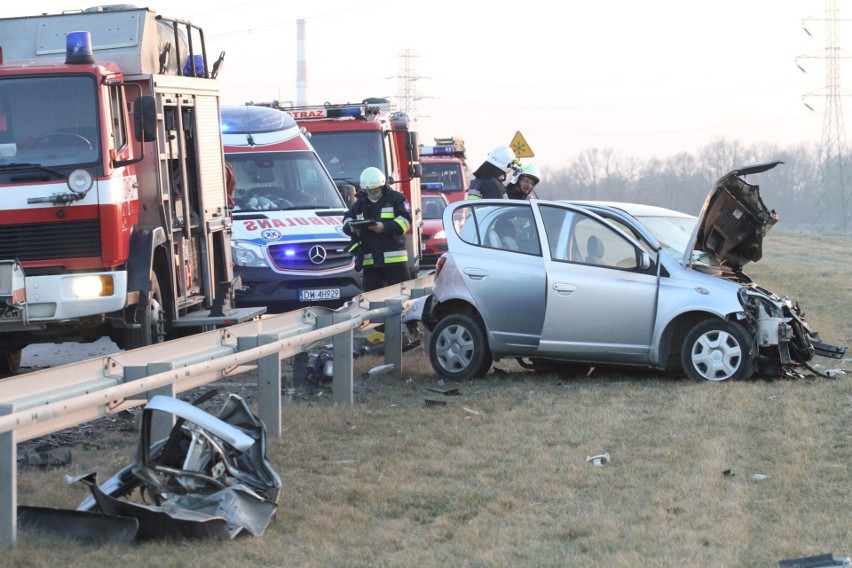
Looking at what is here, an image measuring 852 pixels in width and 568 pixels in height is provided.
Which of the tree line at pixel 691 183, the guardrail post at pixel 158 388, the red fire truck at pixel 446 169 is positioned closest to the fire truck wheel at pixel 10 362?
the guardrail post at pixel 158 388

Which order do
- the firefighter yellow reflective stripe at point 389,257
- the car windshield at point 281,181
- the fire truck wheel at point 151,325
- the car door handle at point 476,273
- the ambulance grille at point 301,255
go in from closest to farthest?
the fire truck wheel at point 151,325 → the car door handle at point 476,273 → the firefighter yellow reflective stripe at point 389,257 → the ambulance grille at point 301,255 → the car windshield at point 281,181

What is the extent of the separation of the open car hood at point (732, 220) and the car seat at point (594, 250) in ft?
2.85

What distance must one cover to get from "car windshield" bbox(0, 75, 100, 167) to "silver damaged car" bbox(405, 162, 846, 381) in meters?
3.45

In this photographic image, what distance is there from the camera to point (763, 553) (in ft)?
17.9

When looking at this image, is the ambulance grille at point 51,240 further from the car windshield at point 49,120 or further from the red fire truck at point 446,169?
the red fire truck at point 446,169

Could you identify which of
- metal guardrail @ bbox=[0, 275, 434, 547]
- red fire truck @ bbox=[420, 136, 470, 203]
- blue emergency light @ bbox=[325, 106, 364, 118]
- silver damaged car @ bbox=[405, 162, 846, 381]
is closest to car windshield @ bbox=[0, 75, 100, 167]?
metal guardrail @ bbox=[0, 275, 434, 547]

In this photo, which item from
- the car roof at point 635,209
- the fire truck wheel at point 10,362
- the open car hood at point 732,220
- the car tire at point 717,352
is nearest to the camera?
the car tire at point 717,352

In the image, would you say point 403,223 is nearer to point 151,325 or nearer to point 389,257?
point 389,257

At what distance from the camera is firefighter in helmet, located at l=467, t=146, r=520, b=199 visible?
45.9 ft

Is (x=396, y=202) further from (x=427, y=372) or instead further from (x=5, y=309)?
(x=5, y=309)

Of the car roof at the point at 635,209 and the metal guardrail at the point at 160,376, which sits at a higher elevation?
the car roof at the point at 635,209

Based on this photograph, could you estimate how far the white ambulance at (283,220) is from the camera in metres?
15.4

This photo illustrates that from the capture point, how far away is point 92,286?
9.97 m

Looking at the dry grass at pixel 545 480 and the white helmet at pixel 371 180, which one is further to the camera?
the white helmet at pixel 371 180
